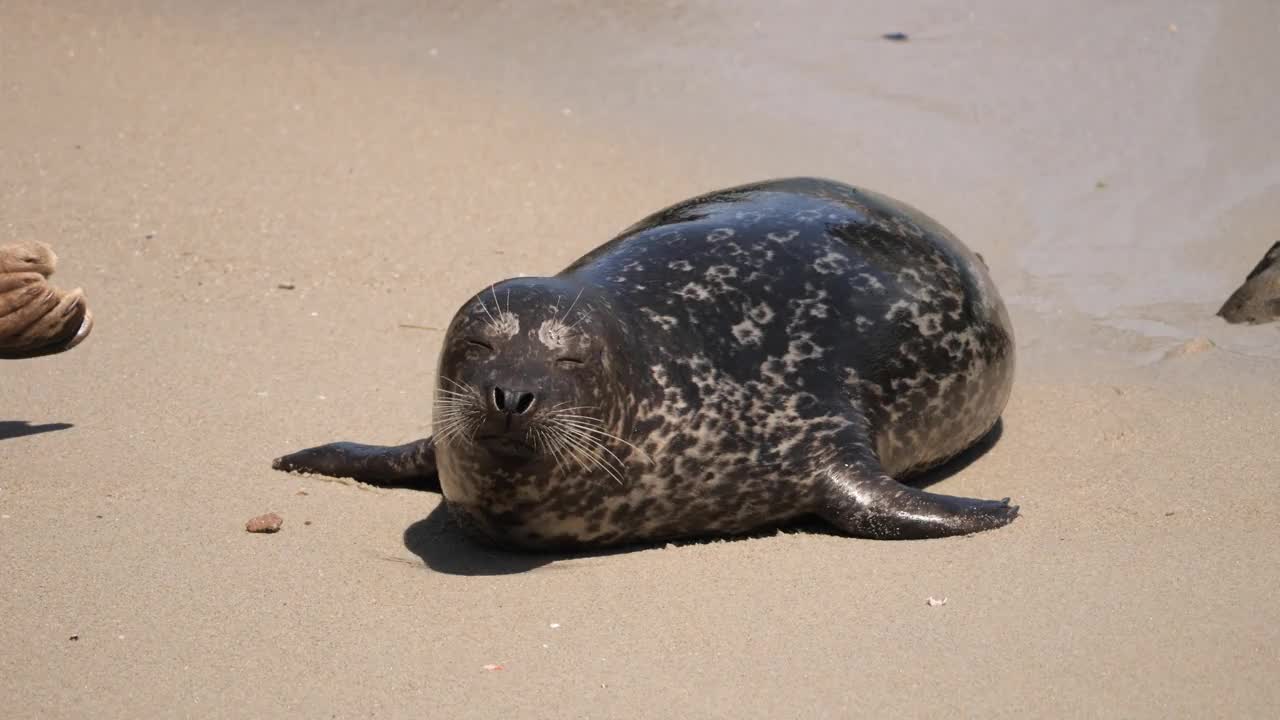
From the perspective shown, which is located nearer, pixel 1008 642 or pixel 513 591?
pixel 1008 642

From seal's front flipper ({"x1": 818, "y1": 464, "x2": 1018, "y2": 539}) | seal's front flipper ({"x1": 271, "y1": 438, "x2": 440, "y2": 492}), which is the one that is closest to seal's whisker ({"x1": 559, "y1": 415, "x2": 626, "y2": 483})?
seal's front flipper ({"x1": 818, "y1": 464, "x2": 1018, "y2": 539})

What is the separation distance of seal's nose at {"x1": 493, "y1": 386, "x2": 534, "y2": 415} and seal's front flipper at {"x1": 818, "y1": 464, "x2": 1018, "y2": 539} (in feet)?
3.81

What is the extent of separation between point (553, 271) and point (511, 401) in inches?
139

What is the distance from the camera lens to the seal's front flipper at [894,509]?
5230 mm

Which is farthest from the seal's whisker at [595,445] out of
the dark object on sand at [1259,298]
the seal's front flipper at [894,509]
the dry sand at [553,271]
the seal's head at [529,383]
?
the dark object on sand at [1259,298]

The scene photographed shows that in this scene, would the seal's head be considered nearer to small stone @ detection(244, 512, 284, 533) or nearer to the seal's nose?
the seal's nose

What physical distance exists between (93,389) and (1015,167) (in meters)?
5.85

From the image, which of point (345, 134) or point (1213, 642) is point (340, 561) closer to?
point (1213, 642)

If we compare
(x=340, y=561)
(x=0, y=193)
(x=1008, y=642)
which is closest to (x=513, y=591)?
(x=340, y=561)

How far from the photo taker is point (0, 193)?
881 cm

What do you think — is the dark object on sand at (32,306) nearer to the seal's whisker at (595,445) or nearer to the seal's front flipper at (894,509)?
the seal's whisker at (595,445)

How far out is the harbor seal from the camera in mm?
5012

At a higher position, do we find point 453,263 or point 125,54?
point 125,54

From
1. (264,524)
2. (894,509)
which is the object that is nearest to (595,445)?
(894,509)
